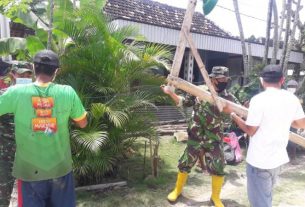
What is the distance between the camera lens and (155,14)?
40.4 ft

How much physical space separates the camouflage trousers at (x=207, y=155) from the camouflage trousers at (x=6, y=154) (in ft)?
7.73

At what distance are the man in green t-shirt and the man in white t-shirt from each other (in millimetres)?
1537

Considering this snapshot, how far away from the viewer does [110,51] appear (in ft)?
15.5

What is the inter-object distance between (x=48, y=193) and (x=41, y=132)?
0.50 m

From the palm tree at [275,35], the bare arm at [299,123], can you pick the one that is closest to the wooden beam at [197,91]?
the bare arm at [299,123]

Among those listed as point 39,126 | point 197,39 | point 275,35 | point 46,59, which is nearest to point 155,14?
point 197,39

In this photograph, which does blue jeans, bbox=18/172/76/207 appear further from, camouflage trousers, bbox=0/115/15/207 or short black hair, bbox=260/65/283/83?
camouflage trousers, bbox=0/115/15/207

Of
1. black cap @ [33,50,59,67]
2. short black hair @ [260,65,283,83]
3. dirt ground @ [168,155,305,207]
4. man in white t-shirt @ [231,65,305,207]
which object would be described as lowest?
dirt ground @ [168,155,305,207]

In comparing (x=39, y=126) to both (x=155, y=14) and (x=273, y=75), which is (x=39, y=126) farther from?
(x=155, y=14)

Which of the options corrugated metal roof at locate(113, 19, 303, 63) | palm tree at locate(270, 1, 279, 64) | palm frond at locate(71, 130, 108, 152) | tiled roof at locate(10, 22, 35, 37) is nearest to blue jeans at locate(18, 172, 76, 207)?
palm frond at locate(71, 130, 108, 152)

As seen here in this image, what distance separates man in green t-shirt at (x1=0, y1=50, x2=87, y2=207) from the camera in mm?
2441

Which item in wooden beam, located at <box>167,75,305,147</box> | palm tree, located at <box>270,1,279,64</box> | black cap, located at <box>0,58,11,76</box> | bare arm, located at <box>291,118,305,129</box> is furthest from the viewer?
palm tree, located at <box>270,1,279,64</box>

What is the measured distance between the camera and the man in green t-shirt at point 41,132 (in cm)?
244

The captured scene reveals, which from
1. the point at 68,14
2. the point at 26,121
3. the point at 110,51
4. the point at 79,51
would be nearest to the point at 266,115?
the point at 26,121
